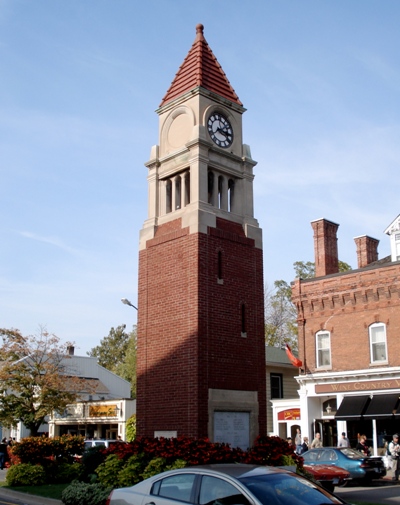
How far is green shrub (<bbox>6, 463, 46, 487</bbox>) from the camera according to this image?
19.8 meters

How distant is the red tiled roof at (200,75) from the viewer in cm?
1948

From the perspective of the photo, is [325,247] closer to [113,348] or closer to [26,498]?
[26,498]

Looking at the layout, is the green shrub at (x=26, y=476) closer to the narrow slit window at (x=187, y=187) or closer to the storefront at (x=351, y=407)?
the narrow slit window at (x=187, y=187)

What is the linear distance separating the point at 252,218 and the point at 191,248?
2832 mm

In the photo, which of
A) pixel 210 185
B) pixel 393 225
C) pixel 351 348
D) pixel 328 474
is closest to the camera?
pixel 210 185

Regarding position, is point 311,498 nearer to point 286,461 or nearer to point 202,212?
point 286,461

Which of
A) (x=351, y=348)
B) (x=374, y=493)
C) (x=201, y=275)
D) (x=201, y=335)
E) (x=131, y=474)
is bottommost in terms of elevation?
(x=374, y=493)

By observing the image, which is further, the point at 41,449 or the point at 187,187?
the point at 41,449

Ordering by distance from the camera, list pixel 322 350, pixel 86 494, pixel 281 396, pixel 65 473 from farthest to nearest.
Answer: pixel 281 396 → pixel 322 350 → pixel 65 473 → pixel 86 494

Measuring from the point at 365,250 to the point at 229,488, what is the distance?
3072cm

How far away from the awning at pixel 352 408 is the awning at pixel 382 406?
Result: 0.29 metres

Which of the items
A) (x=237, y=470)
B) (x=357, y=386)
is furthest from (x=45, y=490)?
(x=357, y=386)

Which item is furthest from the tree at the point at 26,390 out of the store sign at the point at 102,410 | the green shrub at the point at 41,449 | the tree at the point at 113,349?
the tree at the point at 113,349

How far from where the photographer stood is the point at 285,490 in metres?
8.09
